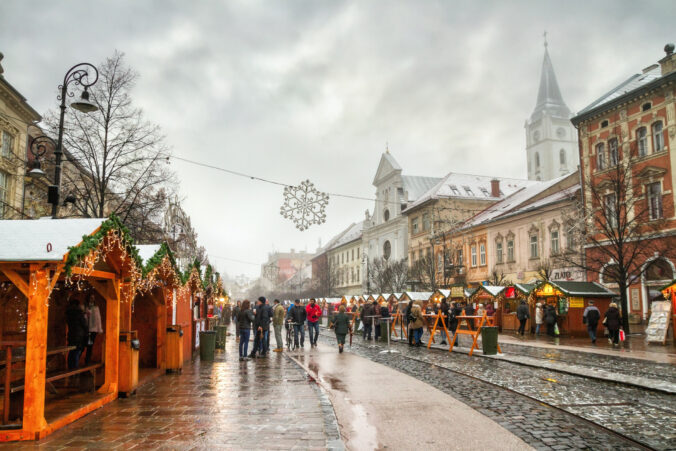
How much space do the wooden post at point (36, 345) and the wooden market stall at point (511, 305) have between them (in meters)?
25.4

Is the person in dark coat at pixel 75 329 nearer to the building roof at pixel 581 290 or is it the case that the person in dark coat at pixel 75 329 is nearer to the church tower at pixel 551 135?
the building roof at pixel 581 290

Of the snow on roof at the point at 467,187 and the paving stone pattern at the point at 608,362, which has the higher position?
the snow on roof at the point at 467,187

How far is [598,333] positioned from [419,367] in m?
15.2

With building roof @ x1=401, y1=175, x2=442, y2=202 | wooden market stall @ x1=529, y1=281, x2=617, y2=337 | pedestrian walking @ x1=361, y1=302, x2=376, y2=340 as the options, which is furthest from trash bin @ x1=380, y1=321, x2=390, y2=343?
building roof @ x1=401, y1=175, x2=442, y2=202

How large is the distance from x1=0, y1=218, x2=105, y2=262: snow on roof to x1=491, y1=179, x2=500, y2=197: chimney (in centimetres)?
5485

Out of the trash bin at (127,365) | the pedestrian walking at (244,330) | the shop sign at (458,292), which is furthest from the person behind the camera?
the shop sign at (458,292)

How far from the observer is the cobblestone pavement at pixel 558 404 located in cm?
704

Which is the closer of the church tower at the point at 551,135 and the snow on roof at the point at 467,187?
the snow on roof at the point at 467,187

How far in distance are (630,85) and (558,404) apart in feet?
96.3

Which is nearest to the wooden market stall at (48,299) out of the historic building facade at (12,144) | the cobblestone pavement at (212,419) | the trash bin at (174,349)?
the cobblestone pavement at (212,419)

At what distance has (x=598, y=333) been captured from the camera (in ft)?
85.4

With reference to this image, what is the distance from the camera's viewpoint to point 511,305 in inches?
1239

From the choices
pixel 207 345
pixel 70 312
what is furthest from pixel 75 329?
pixel 207 345

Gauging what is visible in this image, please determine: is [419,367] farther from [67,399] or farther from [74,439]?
[74,439]
